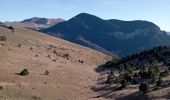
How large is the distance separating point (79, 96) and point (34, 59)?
43.0 metres

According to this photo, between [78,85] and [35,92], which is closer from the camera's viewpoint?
[35,92]

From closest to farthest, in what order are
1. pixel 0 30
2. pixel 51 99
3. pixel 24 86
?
pixel 51 99
pixel 24 86
pixel 0 30

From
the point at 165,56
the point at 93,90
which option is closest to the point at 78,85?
the point at 93,90

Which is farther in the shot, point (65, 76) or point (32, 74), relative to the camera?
point (65, 76)

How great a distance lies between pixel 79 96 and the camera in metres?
72.1

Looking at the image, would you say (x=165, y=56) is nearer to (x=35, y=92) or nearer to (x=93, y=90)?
(x=93, y=90)

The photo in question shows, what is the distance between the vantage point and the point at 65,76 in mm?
95312

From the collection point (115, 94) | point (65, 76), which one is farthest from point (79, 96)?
point (65, 76)

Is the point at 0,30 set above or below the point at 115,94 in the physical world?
above

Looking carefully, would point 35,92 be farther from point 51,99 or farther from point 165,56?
point 165,56

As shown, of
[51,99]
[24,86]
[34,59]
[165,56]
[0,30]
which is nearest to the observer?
[51,99]

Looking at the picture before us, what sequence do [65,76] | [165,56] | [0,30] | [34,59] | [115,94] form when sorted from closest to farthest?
[115,94] → [65,76] → [34,59] → [165,56] → [0,30]

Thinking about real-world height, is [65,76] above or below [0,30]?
below

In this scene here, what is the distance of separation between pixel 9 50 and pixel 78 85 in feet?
120
